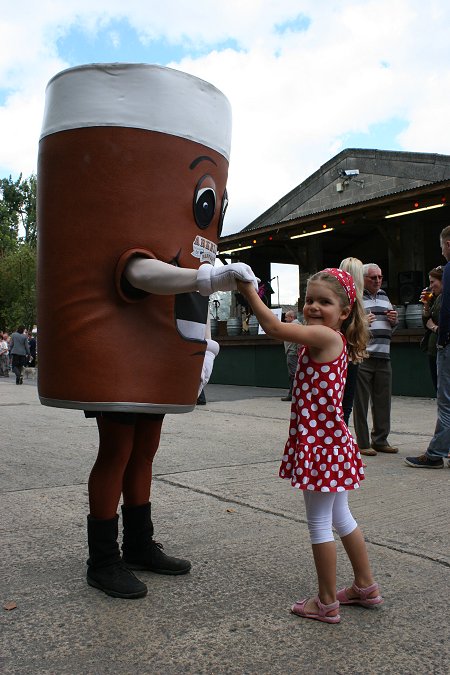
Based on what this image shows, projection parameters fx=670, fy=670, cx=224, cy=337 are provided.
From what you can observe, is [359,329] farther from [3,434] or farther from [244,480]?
[3,434]

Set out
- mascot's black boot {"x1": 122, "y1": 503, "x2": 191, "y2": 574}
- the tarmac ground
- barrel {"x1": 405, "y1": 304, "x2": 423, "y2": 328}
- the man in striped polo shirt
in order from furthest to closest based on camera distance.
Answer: barrel {"x1": 405, "y1": 304, "x2": 423, "y2": 328}
the man in striped polo shirt
mascot's black boot {"x1": 122, "y1": 503, "x2": 191, "y2": 574}
the tarmac ground

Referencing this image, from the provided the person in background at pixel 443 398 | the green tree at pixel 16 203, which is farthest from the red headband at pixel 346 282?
the green tree at pixel 16 203

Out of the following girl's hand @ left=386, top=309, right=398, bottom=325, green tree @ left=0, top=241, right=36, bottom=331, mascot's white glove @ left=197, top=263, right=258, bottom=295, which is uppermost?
green tree @ left=0, top=241, right=36, bottom=331

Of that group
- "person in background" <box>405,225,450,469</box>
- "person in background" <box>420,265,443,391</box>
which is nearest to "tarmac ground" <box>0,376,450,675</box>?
"person in background" <box>405,225,450,469</box>

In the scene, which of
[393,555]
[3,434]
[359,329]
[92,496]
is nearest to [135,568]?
[92,496]

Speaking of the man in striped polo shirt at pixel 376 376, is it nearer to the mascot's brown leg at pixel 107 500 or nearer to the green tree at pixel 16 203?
the mascot's brown leg at pixel 107 500

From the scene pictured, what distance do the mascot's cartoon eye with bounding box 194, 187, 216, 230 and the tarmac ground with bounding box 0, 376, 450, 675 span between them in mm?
1455

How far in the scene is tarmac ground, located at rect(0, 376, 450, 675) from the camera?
6.81 feet

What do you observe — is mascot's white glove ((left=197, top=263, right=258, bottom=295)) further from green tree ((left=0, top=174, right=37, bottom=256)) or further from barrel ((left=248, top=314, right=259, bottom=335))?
green tree ((left=0, top=174, right=37, bottom=256))

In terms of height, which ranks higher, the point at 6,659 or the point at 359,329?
the point at 359,329

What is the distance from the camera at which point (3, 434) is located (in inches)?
271

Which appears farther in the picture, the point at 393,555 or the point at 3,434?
A: the point at 3,434

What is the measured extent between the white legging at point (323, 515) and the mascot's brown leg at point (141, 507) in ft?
2.23

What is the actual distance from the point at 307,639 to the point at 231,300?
17512mm
